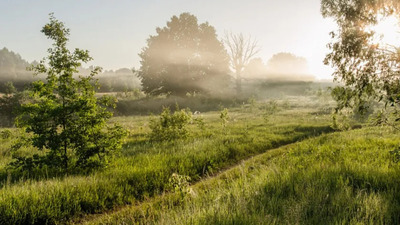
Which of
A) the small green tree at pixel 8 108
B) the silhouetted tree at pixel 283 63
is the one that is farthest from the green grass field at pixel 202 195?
the silhouetted tree at pixel 283 63

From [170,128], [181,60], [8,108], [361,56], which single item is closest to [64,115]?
[170,128]

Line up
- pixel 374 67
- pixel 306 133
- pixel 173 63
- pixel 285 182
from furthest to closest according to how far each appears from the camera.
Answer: pixel 173 63
pixel 306 133
pixel 374 67
pixel 285 182

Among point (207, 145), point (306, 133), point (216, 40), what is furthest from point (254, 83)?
point (207, 145)

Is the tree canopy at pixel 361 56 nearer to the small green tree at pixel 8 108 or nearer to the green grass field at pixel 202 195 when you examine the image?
the green grass field at pixel 202 195

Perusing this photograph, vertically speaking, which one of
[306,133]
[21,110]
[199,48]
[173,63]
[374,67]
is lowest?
[306,133]

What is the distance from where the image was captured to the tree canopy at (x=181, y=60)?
150 feet

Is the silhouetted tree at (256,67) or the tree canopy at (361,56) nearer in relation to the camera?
the tree canopy at (361,56)

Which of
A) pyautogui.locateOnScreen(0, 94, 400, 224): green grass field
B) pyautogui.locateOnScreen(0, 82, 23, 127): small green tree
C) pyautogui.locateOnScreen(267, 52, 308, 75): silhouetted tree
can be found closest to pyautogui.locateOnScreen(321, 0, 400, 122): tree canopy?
pyautogui.locateOnScreen(0, 94, 400, 224): green grass field

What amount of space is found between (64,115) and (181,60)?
41243mm

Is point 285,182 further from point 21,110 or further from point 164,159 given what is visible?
point 21,110

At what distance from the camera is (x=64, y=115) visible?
23.2 ft

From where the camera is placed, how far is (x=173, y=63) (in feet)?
151

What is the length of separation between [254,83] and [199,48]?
1667 inches

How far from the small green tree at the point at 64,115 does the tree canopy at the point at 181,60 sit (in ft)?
126
